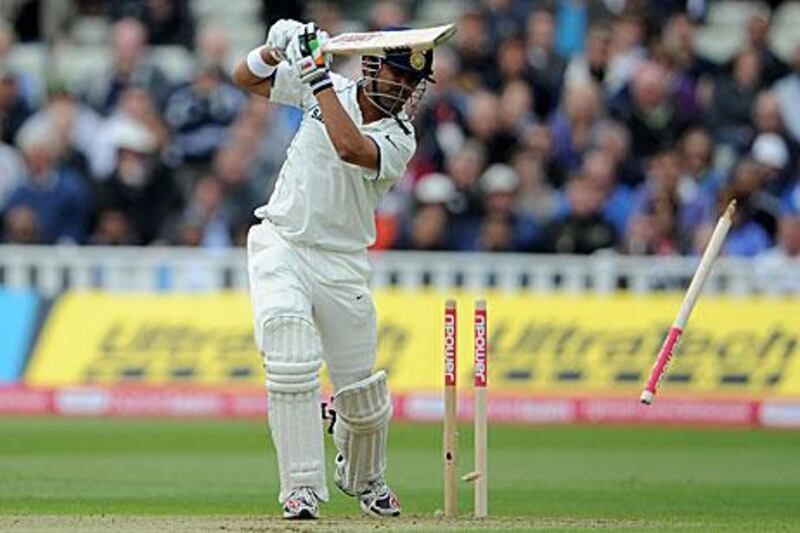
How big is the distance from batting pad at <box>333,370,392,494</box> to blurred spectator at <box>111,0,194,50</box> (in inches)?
449

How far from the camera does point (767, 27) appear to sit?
19609mm

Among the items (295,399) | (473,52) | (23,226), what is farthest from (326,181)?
(473,52)

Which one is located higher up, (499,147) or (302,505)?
(499,147)

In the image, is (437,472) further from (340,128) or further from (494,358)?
(494,358)

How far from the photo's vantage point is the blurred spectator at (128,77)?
19656 millimetres

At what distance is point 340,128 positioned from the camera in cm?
926

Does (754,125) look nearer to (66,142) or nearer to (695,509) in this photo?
(66,142)

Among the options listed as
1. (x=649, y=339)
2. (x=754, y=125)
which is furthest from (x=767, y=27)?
(x=649, y=339)

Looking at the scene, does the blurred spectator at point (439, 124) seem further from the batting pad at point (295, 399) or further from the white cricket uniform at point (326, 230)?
the batting pad at point (295, 399)

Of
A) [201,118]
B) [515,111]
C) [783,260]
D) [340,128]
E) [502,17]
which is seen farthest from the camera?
[502,17]

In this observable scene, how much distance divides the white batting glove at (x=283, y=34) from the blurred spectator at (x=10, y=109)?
10219mm

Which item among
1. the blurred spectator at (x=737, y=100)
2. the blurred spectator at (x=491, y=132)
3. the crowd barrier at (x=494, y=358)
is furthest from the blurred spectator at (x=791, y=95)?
the crowd barrier at (x=494, y=358)

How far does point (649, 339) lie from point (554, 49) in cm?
379

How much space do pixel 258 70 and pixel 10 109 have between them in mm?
10257
